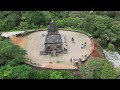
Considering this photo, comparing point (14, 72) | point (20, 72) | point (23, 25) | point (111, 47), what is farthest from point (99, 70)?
point (23, 25)

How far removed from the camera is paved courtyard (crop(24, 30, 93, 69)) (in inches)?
677

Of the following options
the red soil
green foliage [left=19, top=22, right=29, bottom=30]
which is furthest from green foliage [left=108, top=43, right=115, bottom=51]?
green foliage [left=19, top=22, right=29, bottom=30]

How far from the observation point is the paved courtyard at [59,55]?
56.4 feet

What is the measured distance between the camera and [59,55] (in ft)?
60.4

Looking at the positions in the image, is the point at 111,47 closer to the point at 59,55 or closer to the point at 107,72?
the point at 59,55

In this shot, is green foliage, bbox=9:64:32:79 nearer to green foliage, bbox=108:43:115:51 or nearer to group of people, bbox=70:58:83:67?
group of people, bbox=70:58:83:67

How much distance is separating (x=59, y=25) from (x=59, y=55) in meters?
6.53

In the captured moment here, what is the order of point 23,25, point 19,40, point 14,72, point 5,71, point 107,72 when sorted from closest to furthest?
point 107,72, point 14,72, point 5,71, point 19,40, point 23,25

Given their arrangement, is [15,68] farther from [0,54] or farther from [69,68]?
[69,68]

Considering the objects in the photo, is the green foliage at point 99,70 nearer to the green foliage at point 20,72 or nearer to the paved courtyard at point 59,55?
the paved courtyard at point 59,55

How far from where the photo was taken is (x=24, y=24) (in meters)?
24.0

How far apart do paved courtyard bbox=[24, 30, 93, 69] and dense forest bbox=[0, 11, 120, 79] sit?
2.83ft
